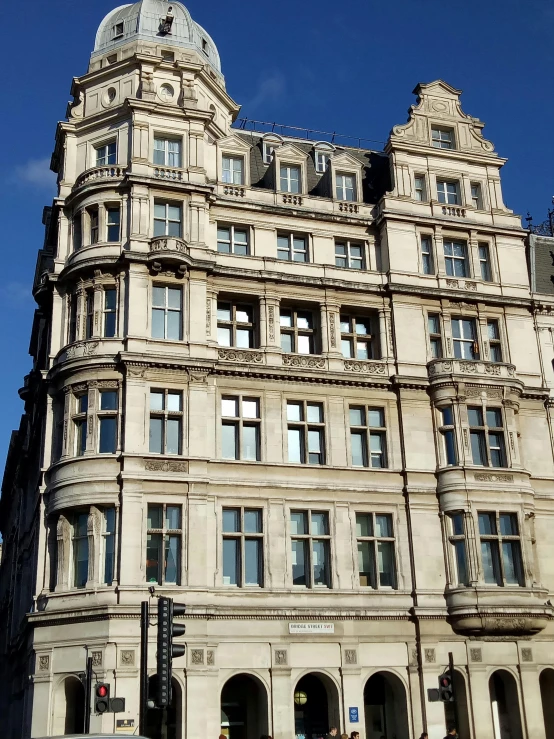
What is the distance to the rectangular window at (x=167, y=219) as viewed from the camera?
1526 inches

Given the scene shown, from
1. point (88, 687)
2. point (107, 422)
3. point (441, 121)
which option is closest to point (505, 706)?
point (88, 687)

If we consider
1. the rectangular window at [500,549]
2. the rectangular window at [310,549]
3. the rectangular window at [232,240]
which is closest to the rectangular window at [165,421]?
the rectangular window at [310,549]

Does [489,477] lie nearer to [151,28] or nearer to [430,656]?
[430,656]

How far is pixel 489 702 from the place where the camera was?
116 ft

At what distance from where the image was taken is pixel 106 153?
4112 cm

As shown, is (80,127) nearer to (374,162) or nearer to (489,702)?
(374,162)

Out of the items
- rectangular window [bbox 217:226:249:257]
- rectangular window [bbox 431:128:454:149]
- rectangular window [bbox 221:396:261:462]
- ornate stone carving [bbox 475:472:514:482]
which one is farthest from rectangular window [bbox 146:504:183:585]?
rectangular window [bbox 431:128:454:149]

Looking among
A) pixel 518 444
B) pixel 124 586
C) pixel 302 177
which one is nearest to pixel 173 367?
pixel 124 586

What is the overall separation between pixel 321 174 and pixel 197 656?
24.4 metres

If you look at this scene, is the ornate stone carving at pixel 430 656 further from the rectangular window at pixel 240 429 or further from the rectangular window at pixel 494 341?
the rectangular window at pixel 494 341

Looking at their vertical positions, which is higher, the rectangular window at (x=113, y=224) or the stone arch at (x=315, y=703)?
the rectangular window at (x=113, y=224)

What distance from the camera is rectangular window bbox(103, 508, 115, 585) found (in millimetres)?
33219

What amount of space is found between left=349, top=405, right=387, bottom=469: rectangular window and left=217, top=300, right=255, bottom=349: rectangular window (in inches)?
213

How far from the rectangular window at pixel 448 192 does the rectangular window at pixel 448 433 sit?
35.7ft
